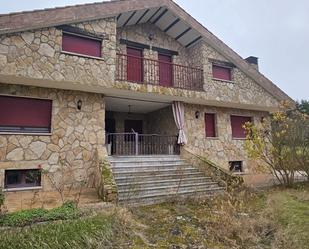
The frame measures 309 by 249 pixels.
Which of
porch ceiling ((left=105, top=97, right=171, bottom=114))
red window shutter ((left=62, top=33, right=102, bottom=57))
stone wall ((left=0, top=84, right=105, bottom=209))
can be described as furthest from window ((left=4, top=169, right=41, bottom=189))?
red window shutter ((left=62, top=33, right=102, bottom=57))

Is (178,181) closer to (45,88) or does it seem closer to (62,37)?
(45,88)

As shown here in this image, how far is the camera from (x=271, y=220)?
5.68 metres

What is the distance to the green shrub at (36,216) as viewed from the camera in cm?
485

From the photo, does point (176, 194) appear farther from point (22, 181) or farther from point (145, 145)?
point (145, 145)

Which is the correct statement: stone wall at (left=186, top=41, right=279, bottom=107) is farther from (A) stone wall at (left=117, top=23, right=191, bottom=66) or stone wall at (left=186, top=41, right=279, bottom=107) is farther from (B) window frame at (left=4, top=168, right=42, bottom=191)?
(B) window frame at (left=4, top=168, right=42, bottom=191)

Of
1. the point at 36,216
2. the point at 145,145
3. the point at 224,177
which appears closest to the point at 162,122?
the point at 145,145

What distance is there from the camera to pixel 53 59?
844 centimetres

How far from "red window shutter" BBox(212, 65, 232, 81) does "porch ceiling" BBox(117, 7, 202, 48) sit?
67.5 inches

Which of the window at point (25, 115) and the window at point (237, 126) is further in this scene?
the window at point (237, 126)

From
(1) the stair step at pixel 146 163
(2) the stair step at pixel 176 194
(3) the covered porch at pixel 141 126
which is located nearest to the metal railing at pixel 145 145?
(3) the covered porch at pixel 141 126

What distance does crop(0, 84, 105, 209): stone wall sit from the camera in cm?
855

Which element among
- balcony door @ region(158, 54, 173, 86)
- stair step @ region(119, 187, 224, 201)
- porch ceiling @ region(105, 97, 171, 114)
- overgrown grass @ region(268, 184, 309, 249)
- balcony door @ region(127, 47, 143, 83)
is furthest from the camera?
balcony door @ region(158, 54, 173, 86)

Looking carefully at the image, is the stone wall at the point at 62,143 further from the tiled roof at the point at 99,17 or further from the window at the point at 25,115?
the tiled roof at the point at 99,17

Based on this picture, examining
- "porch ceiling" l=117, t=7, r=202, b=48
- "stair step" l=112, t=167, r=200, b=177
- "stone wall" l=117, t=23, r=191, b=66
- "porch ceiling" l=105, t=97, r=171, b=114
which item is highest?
"porch ceiling" l=117, t=7, r=202, b=48
